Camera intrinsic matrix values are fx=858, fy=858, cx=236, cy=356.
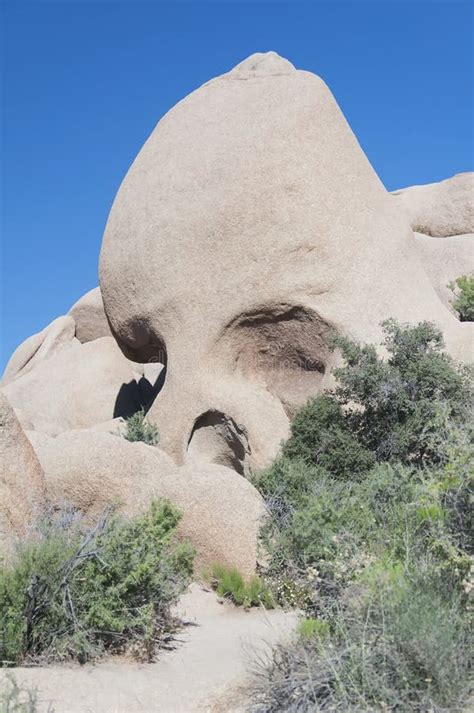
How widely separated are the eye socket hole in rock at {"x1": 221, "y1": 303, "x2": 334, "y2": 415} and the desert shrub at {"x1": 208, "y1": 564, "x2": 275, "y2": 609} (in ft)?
17.4

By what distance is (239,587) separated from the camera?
8586 millimetres

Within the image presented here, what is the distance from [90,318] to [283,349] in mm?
12360

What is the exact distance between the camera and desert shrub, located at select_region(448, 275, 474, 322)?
17.4 m

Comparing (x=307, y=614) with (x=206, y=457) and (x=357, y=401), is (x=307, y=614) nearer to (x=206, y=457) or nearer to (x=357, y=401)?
(x=357, y=401)

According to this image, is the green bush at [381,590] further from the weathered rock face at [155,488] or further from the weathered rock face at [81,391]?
the weathered rock face at [81,391]

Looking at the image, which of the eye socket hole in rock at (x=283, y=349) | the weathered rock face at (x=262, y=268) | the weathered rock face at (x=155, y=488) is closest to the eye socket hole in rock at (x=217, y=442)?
Result: the weathered rock face at (x=262, y=268)

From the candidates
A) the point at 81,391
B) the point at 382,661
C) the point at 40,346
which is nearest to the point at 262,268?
the point at 81,391

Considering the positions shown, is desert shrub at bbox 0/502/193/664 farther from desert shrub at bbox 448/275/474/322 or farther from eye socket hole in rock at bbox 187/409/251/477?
desert shrub at bbox 448/275/474/322

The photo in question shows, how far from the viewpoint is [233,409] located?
45.4 ft

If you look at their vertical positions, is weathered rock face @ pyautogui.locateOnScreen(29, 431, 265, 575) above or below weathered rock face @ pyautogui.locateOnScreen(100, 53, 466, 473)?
below

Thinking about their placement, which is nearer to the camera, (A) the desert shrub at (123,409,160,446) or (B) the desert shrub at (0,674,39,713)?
(B) the desert shrub at (0,674,39,713)

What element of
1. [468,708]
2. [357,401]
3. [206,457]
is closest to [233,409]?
[206,457]

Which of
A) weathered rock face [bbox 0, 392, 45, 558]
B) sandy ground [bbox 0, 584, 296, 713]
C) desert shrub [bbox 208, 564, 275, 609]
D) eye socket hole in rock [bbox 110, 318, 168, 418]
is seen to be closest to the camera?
sandy ground [bbox 0, 584, 296, 713]

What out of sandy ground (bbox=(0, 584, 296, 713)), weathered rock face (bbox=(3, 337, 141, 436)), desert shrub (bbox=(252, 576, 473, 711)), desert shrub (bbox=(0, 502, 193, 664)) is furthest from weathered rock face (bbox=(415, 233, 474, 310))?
desert shrub (bbox=(252, 576, 473, 711))
